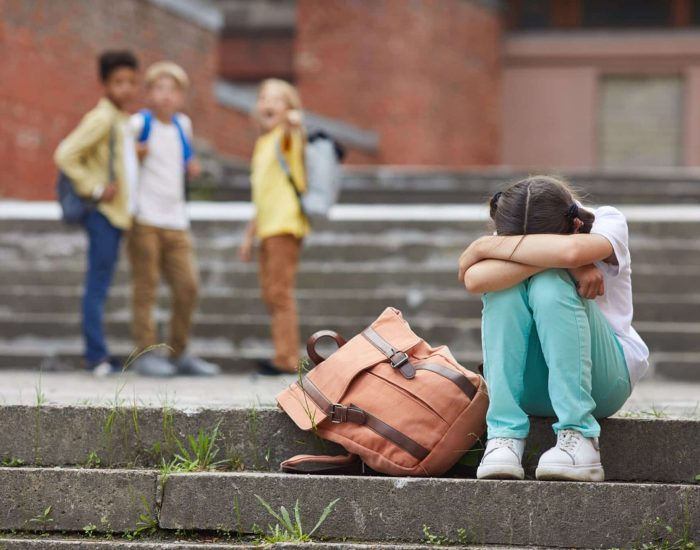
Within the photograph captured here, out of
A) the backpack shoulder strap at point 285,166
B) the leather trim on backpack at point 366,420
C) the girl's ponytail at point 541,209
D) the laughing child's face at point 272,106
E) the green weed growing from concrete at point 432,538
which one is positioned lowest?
the green weed growing from concrete at point 432,538

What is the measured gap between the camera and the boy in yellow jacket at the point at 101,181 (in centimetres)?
646

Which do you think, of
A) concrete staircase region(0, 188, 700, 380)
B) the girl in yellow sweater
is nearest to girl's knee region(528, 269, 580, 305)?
the girl in yellow sweater

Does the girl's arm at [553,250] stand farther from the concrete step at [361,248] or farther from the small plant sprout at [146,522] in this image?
the concrete step at [361,248]

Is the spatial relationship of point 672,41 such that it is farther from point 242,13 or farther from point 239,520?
point 239,520

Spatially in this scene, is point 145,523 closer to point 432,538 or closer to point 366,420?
point 366,420

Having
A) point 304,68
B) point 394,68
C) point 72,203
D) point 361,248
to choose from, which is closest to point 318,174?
point 72,203

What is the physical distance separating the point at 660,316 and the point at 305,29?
459 inches

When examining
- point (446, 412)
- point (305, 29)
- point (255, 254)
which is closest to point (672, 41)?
point (305, 29)

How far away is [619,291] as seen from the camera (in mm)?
3812

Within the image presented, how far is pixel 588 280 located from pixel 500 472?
62 centimetres

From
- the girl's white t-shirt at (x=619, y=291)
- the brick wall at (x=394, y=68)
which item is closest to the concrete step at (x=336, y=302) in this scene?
the girl's white t-shirt at (x=619, y=291)

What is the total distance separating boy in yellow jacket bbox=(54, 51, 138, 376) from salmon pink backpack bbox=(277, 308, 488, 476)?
9.50 ft

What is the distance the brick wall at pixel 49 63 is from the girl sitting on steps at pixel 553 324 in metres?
7.96

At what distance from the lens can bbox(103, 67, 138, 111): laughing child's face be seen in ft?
21.6
